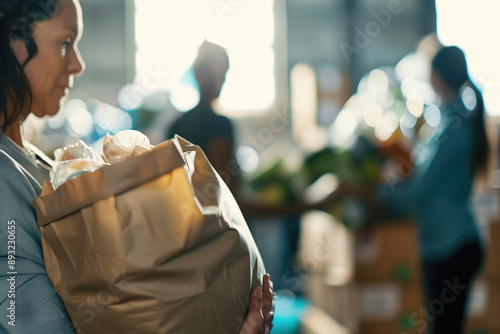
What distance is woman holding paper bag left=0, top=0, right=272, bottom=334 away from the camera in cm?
70

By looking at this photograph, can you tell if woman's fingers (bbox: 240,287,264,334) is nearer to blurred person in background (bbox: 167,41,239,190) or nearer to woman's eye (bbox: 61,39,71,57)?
Result: woman's eye (bbox: 61,39,71,57)

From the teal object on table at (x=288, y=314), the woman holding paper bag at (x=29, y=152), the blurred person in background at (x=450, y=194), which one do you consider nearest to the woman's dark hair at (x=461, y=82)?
the blurred person in background at (x=450, y=194)

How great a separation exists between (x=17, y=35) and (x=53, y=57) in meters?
0.06

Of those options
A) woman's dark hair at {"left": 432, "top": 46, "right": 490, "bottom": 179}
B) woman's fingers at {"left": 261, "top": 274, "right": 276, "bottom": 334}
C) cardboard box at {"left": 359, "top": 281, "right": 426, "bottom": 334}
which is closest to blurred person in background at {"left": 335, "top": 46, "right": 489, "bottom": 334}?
woman's dark hair at {"left": 432, "top": 46, "right": 490, "bottom": 179}

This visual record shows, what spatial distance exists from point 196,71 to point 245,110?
3.48 m

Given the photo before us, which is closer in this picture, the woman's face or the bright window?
the woman's face

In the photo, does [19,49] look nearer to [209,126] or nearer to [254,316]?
[254,316]

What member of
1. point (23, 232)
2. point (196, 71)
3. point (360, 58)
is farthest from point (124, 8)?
point (23, 232)

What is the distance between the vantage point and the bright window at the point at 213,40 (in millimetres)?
5137

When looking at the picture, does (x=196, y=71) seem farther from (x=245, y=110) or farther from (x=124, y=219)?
(x=245, y=110)

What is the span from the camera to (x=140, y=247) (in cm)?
65

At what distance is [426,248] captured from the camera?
217 centimetres

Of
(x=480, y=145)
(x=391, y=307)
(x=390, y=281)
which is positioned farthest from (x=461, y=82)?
(x=391, y=307)

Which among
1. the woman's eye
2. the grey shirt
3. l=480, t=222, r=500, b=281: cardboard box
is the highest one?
the woman's eye
